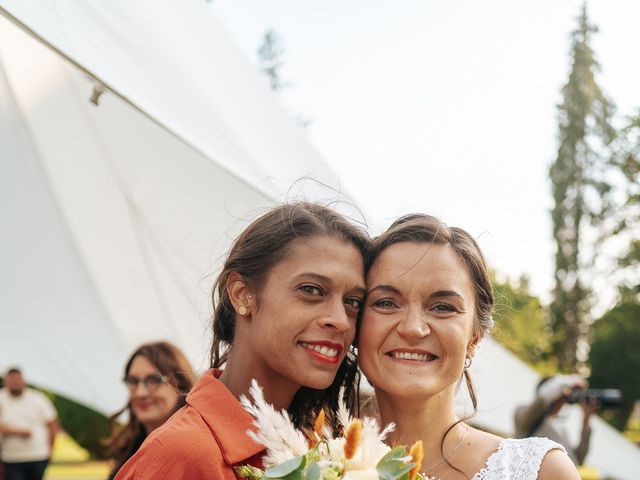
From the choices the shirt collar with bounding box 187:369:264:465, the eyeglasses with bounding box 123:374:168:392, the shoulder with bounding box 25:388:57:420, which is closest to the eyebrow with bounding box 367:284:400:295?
the shirt collar with bounding box 187:369:264:465

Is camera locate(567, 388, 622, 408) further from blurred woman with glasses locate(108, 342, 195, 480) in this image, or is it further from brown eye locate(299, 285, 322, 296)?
brown eye locate(299, 285, 322, 296)

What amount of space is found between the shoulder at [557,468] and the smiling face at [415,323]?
0.35 meters

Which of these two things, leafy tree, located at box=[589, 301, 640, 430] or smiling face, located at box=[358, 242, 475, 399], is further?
leafy tree, located at box=[589, 301, 640, 430]

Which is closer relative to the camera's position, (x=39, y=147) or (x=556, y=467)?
(x=556, y=467)

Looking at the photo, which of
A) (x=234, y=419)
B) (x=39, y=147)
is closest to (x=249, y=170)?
(x=234, y=419)

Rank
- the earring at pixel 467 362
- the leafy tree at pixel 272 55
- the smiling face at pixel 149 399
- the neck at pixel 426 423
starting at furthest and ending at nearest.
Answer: the leafy tree at pixel 272 55
the smiling face at pixel 149 399
the earring at pixel 467 362
the neck at pixel 426 423

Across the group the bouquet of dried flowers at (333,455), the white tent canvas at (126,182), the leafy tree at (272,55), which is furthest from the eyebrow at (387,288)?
the leafy tree at (272,55)

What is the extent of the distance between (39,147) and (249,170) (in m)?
3.17

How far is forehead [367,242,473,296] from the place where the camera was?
244 centimetres

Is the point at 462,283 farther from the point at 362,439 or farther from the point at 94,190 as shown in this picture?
the point at 94,190

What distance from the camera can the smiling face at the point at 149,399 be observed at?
14.6 feet

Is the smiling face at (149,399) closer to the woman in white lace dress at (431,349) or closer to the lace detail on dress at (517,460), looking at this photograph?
the woman in white lace dress at (431,349)

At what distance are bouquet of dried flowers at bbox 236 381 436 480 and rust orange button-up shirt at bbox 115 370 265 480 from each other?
0.20 meters

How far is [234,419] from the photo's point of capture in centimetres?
214
